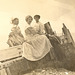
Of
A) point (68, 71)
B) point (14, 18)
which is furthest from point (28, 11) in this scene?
point (68, 71)

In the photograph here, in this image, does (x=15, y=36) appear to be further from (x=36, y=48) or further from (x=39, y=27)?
(x=39, y=27)

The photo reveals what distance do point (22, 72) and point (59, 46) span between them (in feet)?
4.22

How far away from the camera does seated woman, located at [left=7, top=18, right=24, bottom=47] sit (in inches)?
198

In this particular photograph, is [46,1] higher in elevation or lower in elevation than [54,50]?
higher

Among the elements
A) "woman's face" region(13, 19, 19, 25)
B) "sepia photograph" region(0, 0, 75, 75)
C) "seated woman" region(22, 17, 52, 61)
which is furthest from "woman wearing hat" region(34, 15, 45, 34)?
"woman's face" region(13, 19, 19, 25)

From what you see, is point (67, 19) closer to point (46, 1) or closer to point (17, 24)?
point (46, 1)

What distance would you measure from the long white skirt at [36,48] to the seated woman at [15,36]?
0.19 metres

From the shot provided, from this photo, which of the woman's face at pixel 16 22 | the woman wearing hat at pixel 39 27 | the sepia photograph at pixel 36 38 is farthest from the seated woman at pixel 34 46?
the woman's face at pixel 16 22

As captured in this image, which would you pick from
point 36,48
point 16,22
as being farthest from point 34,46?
point 16,22

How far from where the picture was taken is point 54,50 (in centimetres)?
526

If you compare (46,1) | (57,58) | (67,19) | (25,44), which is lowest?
(57,58)

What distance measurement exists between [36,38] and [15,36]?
57 cm

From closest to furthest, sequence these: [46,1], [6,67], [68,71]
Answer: [6,67], [68,71], [46,1]

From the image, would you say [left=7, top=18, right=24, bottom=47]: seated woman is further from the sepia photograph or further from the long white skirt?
the long white skirt
